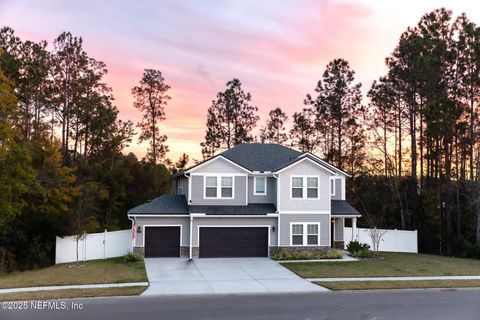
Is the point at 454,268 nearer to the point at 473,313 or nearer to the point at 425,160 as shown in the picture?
the point at 473,313

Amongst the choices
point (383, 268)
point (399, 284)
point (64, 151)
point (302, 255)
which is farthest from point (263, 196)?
point (64, 151)

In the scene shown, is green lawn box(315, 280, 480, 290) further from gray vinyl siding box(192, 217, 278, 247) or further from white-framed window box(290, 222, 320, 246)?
gray vinyl siding box(192, 217, 278, 247)

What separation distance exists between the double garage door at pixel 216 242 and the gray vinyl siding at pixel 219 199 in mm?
1706

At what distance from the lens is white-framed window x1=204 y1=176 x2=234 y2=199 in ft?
96.9

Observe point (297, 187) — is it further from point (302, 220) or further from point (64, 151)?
point (64, 151)

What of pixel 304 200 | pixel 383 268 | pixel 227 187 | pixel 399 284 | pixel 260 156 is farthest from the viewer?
pixel 260 156

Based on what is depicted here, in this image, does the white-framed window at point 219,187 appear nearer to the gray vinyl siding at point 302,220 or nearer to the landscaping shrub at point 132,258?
the gray vinyl siding at point 302,220

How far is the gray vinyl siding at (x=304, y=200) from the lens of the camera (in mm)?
29156

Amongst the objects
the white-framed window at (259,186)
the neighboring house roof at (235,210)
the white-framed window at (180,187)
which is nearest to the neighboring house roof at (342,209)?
the neighboring house roof at (235,210)

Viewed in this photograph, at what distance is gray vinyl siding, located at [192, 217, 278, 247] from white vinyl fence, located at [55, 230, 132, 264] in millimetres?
5263

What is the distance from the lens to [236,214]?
28.5 meters

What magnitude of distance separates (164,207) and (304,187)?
890 centimetres

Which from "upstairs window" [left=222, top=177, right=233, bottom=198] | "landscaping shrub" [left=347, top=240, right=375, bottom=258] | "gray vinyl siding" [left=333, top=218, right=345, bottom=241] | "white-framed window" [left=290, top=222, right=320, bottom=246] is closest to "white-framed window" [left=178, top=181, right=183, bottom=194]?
"upstairs window" [left=222, top=177, right=233, bottom=198]

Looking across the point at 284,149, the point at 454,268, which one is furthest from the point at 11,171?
the point at 454,268
